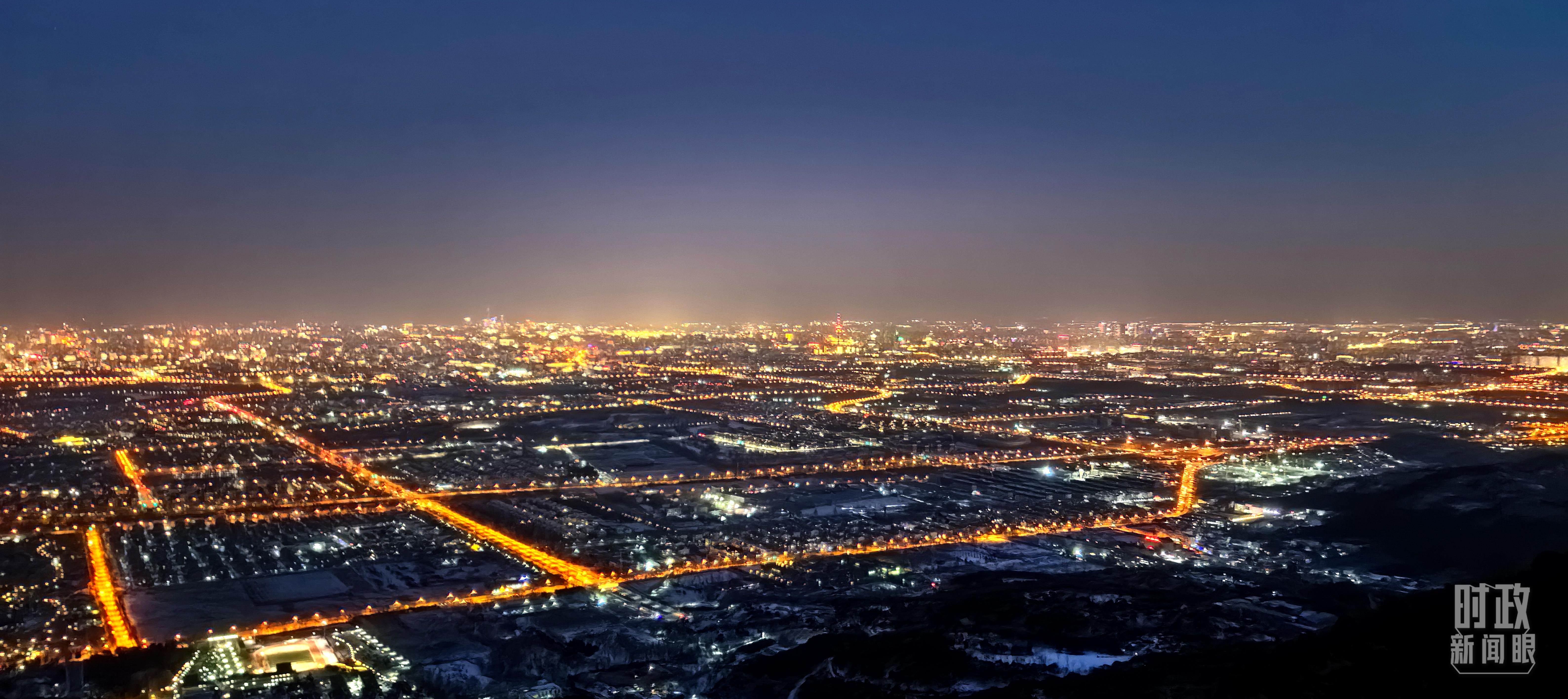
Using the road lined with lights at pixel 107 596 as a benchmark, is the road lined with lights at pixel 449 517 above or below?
above

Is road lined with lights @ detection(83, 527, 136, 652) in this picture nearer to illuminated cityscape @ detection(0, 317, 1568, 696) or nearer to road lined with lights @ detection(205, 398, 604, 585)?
illuminated cityscape @ detection(0, 317, 1568, 696)

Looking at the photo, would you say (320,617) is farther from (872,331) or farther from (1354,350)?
(872,331)

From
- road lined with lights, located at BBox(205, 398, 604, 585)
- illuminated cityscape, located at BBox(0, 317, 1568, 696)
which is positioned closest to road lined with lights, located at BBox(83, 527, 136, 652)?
illuminated cityscape, located at BBox(0, 317, 1568, 696)

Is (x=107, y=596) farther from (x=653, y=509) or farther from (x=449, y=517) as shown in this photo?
(x=653, y=509)

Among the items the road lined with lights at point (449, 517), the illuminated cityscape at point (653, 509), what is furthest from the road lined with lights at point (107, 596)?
the road lined with lights at point (449, 517)

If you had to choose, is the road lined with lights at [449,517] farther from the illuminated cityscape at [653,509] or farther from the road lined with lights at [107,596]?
the road lined with lights at [107,596]

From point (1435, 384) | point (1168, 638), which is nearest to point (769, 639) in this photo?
point (1168, 638)

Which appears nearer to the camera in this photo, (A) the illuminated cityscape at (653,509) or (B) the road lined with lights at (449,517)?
(A) the illuminated cityscape at (653,509)

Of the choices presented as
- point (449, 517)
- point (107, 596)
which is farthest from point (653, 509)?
point (107, 596)
